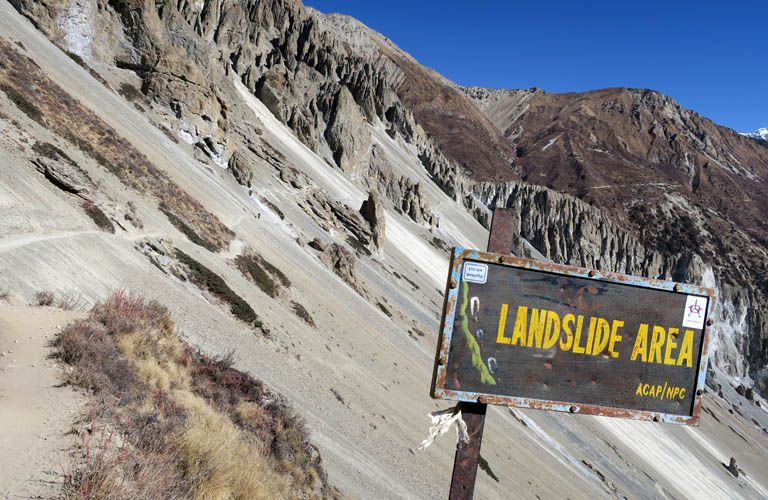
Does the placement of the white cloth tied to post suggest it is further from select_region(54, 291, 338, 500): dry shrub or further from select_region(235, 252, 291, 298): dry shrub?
select_region(235, 252, 291, 298): dry shrub

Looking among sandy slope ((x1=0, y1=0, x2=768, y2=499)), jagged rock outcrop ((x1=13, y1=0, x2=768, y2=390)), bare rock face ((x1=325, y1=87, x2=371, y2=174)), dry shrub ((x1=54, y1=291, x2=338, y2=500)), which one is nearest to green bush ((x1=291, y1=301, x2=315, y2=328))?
sandy slope ((x1=0, y1=0, x2=768, y2=499))

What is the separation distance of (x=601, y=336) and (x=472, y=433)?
1.13 m

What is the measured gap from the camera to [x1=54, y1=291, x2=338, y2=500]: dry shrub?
383 centimetres

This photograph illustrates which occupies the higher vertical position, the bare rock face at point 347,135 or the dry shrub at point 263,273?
the bare rock face at point 347,135

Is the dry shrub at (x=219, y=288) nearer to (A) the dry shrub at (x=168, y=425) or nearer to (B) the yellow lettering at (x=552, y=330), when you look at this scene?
(A) the dry shrub at (x=168, y=425)

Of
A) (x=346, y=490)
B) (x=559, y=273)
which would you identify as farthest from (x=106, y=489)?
(x=346, y=490)

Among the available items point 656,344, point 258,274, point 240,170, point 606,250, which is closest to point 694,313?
point 656,344

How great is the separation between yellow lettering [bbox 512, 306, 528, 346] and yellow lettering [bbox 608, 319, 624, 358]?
66 centimetres

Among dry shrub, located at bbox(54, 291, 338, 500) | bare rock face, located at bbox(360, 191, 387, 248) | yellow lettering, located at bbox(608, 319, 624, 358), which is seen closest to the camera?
yellow lettering, located at bbox(608, 319, 624, 358)

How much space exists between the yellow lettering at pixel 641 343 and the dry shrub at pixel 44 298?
8454mm

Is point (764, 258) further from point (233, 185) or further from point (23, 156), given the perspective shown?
point (23, 156)

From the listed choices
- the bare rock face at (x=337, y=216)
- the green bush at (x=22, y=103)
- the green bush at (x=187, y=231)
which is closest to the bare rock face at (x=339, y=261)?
the bare rock face at (x=337, y=216)

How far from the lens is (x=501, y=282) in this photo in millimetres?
3160

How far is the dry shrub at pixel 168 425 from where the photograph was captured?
12.6 feet
